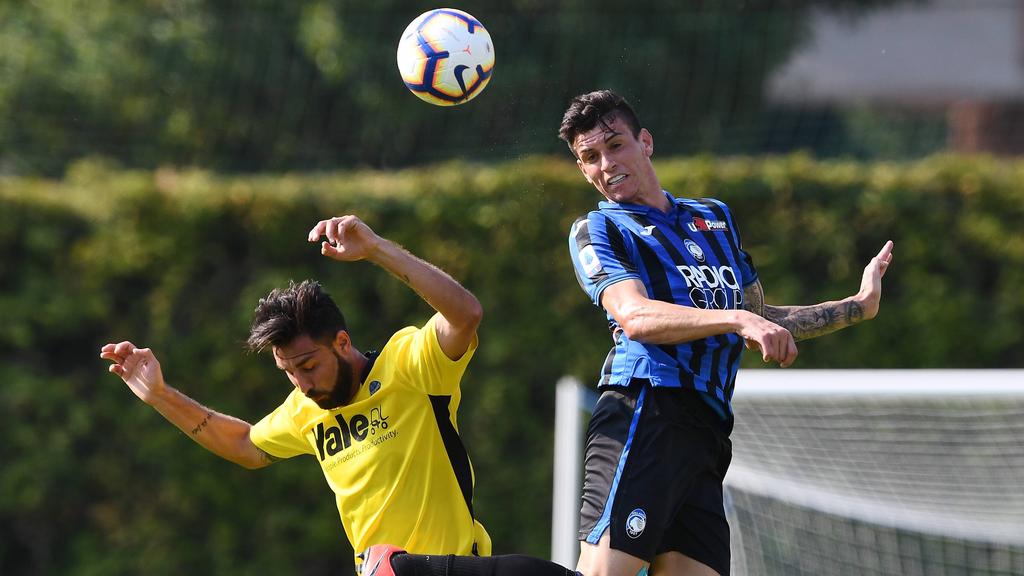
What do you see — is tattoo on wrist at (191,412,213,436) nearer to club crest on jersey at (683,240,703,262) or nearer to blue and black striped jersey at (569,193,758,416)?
blue and black striped jersey at (569,193,758,416)

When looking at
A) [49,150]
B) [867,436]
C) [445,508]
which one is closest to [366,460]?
[445,508]

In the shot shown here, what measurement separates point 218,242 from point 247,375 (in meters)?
1.06

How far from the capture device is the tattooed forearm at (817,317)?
466cm

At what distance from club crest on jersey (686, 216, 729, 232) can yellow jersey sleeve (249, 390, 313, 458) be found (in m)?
1.64

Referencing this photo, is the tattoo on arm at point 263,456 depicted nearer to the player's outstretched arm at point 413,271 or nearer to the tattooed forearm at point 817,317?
the player's outstretched arm at point 413,271

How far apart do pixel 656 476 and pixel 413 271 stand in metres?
1.08

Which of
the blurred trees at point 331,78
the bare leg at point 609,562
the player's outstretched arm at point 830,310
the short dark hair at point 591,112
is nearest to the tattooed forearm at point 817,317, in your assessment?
the player's outstretched arm at point 830,310

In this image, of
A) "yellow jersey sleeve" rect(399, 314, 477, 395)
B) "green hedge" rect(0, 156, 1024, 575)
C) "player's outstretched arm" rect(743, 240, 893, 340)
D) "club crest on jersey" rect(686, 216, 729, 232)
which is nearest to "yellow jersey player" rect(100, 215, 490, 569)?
"yellow jersey sleeve" rect(399, 314, 477, 395)

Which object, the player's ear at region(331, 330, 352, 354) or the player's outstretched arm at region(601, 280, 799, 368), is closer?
the player's outstretched arm at region(601, 280, 799, 368)

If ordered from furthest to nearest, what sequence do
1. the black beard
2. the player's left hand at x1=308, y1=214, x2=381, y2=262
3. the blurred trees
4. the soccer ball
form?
the blurred trees, the soccer ball, the black beard, the player's left hand at x1=308, y1=214, x2=381, y2=262

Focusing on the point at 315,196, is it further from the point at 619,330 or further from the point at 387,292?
the point at 619,330

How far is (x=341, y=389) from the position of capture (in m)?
4.60

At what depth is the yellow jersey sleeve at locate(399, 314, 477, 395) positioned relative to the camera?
4.47 meters

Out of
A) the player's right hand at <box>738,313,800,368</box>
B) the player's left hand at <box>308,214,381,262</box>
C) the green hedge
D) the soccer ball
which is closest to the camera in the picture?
the player's right hand at <box>738,313,800,368</box>
